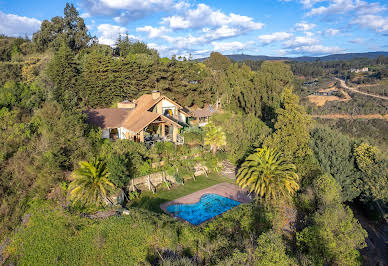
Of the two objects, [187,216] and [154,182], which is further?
[154,182]

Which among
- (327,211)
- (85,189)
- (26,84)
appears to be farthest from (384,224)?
(26,84)

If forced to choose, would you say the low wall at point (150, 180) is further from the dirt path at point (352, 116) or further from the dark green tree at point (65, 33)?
the dirt path at point (352, 116)

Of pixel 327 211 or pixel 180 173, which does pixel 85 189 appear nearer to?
pixel 180 173

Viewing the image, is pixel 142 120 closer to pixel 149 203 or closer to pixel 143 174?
pixel 143 174

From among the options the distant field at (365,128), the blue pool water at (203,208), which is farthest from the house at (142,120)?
the distant field at (365,128)

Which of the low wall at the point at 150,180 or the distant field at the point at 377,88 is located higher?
the distant field at the point at 377,88

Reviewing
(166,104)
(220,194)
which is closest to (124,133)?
(166,104)
